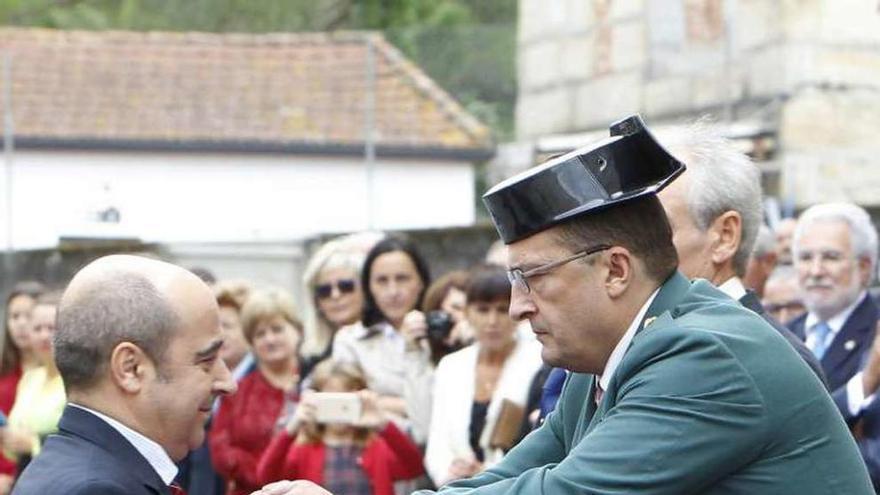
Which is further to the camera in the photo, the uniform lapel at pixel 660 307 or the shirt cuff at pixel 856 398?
the shirt cuff at pixel 856 398

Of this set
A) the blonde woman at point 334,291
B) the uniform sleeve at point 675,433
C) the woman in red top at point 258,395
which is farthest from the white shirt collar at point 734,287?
the blonde woman at point 334,291

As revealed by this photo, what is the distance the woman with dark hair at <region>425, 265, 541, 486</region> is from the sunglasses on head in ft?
4.16

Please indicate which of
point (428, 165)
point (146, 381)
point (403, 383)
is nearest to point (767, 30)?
point (428, 165)

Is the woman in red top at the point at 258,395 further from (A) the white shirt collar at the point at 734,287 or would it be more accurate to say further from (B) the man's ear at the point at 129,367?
(B) the man's ear at the point at 129,367

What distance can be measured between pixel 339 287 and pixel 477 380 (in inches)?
62.0

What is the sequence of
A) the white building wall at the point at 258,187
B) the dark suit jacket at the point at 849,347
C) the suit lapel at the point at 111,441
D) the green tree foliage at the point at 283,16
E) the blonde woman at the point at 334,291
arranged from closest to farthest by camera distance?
1. the suit lapel at the point at 111,441
2. the dark suit jacket at the point at 849,347
3. the blonde woman at the point at 334,291
4. the white building wall at the point at 258,187
5. the green tree foliage at the point at 283,16

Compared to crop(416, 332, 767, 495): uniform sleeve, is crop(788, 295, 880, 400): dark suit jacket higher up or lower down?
lower down

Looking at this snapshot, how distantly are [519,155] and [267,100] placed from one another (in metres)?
5.72

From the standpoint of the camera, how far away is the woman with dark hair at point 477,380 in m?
8.02

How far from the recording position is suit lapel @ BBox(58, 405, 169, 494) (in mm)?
4219

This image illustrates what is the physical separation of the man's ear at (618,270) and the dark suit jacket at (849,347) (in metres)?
3.59

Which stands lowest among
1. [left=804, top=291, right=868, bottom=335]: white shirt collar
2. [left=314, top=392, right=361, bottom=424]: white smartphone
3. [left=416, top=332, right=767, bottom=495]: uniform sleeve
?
[left=314, top=392, right=361, bottom=424]: white smartphone

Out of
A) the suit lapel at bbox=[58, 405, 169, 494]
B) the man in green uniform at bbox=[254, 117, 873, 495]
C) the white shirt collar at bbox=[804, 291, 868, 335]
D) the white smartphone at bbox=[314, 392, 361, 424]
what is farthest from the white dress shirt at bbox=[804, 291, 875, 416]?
the suit lapel at bbox=[58, 405, 169, 494]

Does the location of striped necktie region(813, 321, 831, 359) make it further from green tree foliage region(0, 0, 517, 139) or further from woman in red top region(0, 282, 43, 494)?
green tree foliage region(0, 0, 517, 139)
